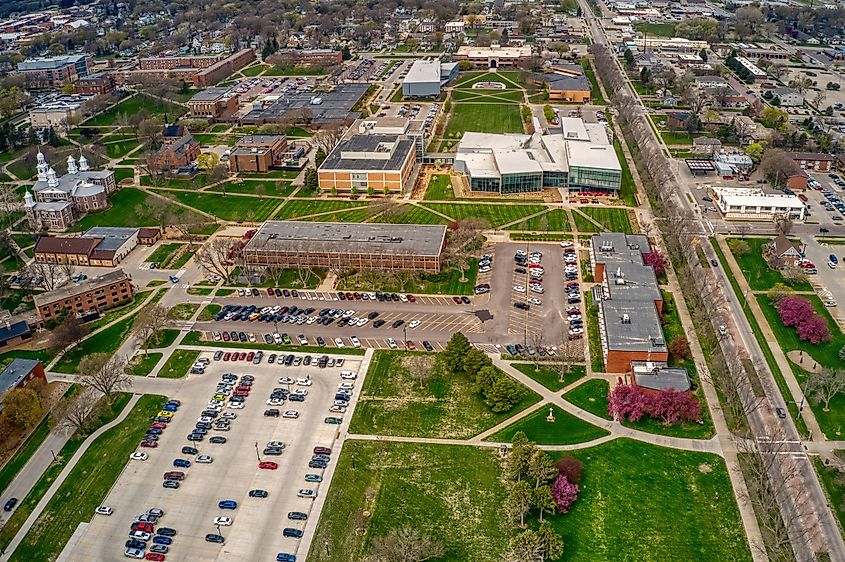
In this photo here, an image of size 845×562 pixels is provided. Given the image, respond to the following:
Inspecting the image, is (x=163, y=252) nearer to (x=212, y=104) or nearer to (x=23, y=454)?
(x=23, y=454)

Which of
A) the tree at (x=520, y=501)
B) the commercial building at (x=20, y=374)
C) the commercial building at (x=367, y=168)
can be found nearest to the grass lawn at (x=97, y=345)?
the commercial building at (x=20, y=374)

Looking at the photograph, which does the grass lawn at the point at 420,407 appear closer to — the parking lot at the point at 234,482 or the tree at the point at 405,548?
the parking lot at the point at 234,482

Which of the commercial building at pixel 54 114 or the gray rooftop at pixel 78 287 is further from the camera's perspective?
the commercial building at pixel 54 114

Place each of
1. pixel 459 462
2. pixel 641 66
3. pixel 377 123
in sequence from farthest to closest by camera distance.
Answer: pixel 641 66, pixel 377 123, pixel 459 462

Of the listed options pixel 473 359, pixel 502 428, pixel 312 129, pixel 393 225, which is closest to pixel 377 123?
pixel 312 129

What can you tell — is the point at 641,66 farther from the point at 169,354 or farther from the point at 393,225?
the point at 169,354

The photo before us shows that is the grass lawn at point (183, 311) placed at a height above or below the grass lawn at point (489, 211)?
below
